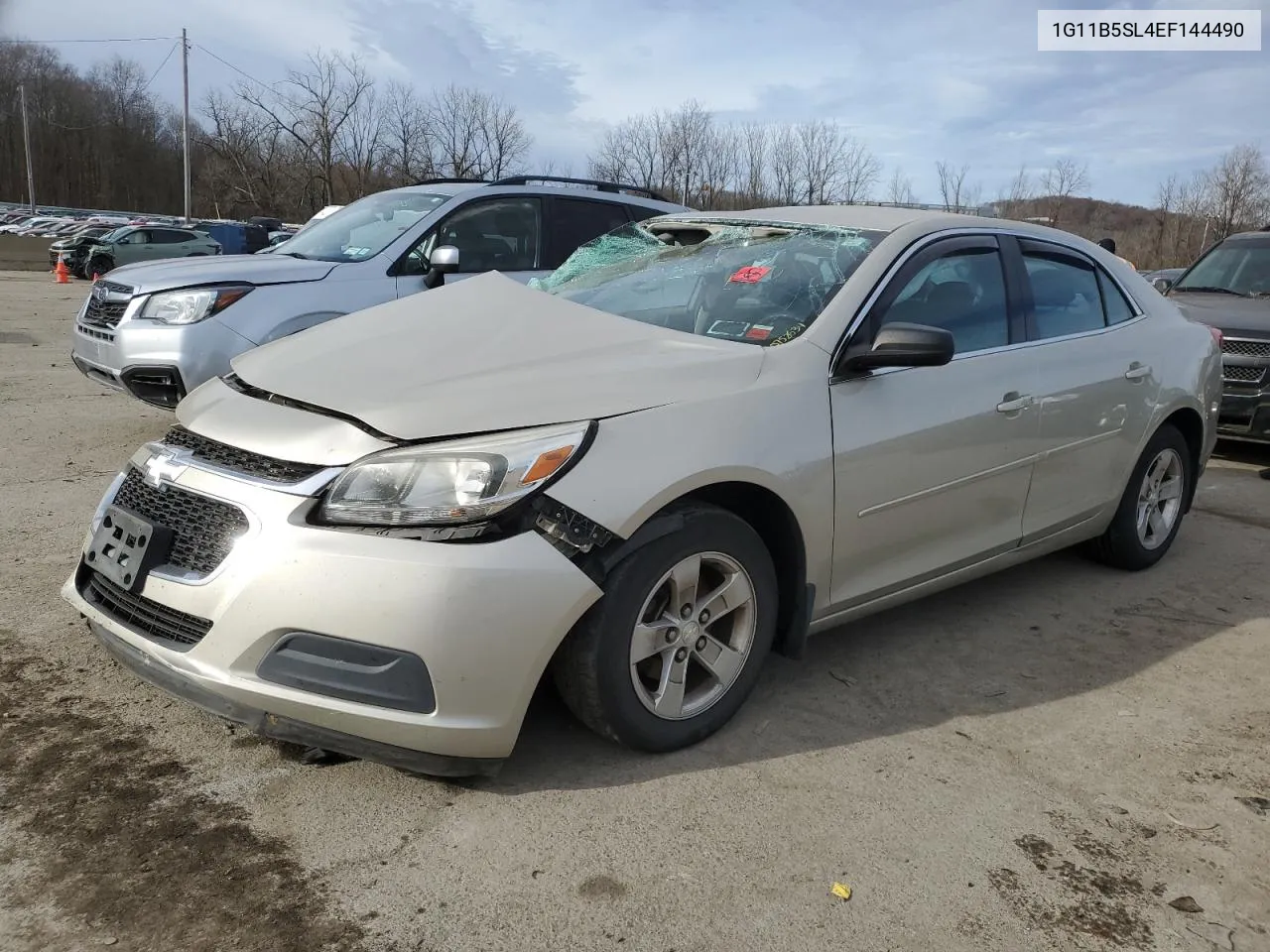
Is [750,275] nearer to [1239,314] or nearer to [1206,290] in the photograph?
[1239,314]

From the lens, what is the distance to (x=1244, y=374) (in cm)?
763

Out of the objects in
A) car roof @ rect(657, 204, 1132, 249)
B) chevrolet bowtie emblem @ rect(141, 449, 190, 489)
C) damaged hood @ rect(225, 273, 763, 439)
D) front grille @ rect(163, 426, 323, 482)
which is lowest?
chevrolet bowtie emblem @ rect(141, 449, 190, 489)

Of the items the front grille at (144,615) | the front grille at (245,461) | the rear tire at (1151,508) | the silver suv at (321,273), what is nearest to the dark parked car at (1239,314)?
the rear tire at (1151,508)

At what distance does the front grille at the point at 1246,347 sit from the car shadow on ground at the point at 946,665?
3179mm

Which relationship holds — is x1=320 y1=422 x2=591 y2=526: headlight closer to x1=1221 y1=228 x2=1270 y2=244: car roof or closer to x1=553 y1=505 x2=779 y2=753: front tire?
x1=553 y1=505 x2=779 y2=753: front tire

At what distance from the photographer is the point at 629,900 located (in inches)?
93.0

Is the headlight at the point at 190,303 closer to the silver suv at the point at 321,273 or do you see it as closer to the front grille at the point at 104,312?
the silver suv at the point at 321,273

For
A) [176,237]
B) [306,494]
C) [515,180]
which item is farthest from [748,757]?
[176,237]

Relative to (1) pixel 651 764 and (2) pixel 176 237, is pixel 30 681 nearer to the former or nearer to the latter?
(1) pixel 651 764

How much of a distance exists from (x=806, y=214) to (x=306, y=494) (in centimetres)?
243

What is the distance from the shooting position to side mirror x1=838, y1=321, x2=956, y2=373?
10.4ft

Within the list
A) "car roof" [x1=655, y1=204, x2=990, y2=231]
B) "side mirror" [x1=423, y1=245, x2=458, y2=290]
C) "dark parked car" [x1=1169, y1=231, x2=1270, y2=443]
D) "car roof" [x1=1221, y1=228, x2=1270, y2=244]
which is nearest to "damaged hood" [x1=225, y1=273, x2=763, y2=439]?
"car roof" [x1=655, y1=204, x2=990, y2=231]

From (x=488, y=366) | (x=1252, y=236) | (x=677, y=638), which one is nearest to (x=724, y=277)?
(x=488, y=366)

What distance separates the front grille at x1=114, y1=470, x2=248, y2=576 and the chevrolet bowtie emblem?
0.03m
